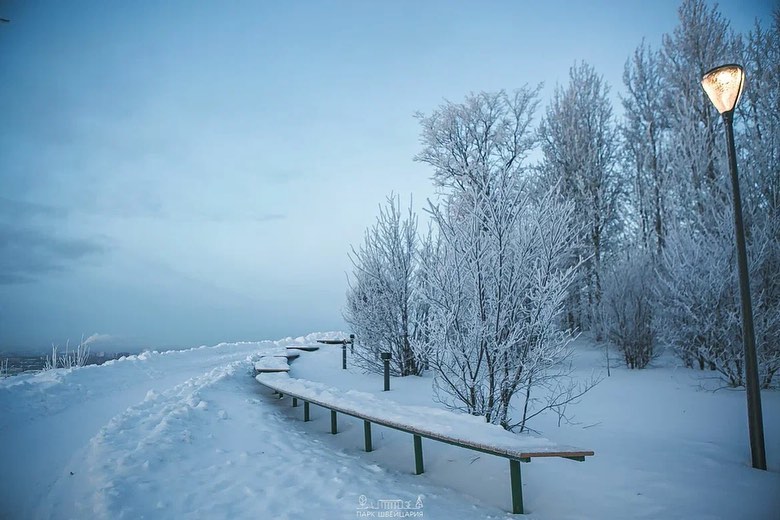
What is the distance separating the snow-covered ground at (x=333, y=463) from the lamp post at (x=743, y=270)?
32 cm

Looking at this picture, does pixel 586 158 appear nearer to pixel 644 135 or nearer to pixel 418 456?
pixel 644 135

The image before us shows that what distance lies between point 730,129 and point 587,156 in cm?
1251

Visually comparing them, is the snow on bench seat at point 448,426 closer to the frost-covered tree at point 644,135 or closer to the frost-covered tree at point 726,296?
the frost-covered tree at point 726,296

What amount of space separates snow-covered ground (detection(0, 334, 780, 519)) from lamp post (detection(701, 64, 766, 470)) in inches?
12.6

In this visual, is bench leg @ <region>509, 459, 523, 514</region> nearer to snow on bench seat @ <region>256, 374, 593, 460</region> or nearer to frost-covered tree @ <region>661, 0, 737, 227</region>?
snow on bench seat @ <region>256, 374, 593, 460</region>

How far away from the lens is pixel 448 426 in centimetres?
362

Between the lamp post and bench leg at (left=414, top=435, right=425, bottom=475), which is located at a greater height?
the lamp post

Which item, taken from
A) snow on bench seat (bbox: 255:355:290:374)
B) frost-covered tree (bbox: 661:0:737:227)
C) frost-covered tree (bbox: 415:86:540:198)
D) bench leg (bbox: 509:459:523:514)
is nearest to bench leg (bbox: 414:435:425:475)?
bench leg (bbox: 509:459:523:514)

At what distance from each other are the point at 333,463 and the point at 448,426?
51.3 inches

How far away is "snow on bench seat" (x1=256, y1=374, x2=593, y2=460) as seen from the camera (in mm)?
2959

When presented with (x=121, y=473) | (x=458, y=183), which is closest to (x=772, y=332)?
(x=121, y=473)

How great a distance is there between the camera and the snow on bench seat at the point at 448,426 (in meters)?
2.96

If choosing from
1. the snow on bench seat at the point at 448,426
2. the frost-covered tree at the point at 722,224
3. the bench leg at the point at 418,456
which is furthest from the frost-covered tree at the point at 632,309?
the bench leg at the point at 418,456

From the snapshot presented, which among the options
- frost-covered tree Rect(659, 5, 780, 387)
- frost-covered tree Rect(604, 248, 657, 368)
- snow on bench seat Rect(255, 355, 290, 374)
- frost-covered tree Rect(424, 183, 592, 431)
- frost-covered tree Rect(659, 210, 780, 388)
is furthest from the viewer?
frost-covered tree Rect(604, 248, 657, 368)
